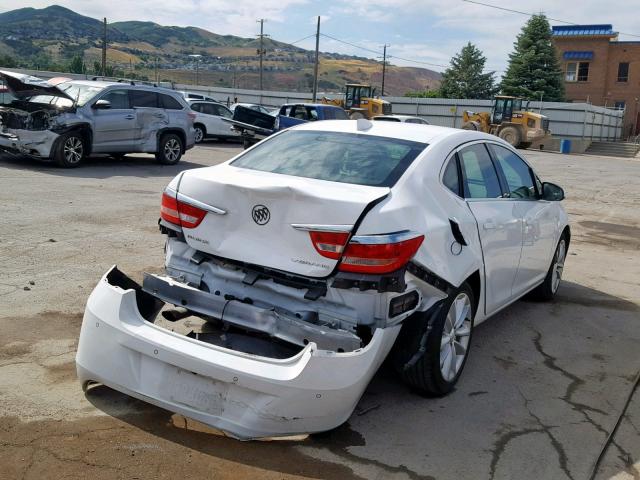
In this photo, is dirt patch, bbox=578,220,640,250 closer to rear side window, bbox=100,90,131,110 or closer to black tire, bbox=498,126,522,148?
rear side window, bbox=100,90,131,110

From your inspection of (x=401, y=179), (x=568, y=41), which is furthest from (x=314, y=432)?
(x=568, y=41)

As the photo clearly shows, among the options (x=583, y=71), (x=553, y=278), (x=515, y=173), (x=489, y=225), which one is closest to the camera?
(x=489, y=225)

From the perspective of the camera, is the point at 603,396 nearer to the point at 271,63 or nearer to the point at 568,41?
the point at 568,41

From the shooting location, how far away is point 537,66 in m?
53.9

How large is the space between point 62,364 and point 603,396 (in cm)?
353

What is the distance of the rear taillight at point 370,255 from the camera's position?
3.43 metres

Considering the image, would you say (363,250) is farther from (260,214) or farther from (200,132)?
(200,132)

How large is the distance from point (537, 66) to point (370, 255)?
55248mm

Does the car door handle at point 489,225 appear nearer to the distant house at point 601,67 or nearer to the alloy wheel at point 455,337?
the alloy wheel at point 455,337

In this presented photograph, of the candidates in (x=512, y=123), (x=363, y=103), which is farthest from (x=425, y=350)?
(x=363, y=103)

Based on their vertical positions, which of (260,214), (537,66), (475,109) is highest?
(537,66)

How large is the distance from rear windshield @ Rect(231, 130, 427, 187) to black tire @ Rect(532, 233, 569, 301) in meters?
2.66

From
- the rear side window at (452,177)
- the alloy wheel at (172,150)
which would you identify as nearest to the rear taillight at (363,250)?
the rear side window at (452,177)

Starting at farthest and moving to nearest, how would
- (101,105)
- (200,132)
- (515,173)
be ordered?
(200,132)
(101,105)
(515,173)
